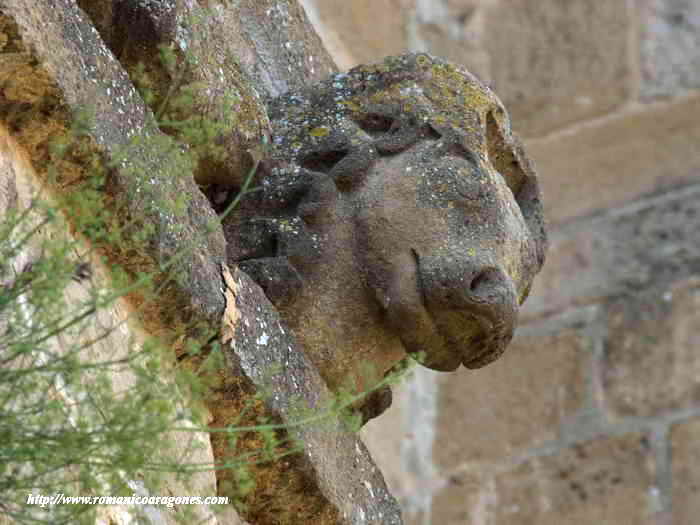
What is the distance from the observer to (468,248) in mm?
2248

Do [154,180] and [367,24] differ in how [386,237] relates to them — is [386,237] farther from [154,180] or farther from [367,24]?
[367,24]

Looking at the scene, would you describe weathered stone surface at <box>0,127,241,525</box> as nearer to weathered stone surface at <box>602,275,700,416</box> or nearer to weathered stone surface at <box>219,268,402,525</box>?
weathered stone surface at <box>219,268,402,525</box>

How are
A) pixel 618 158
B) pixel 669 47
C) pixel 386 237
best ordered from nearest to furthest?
pixel 386 237 → pixel 618 158 → pixel 669 47

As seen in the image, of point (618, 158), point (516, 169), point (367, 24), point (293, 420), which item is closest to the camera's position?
point (293, 420)

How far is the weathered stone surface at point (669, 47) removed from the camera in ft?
17.0

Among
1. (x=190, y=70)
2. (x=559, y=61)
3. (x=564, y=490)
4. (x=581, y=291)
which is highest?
(x=190, y=70)

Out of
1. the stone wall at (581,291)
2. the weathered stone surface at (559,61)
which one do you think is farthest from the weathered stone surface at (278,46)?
the weathered stone surface at (559,61)

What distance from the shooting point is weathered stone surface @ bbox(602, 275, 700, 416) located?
15.7 ft

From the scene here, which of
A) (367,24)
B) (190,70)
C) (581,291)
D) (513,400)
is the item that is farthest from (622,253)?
(190,70)

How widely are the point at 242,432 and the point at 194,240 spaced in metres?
0.23

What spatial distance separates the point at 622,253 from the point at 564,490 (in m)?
0.70

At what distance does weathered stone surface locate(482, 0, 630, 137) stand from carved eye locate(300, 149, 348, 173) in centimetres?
291

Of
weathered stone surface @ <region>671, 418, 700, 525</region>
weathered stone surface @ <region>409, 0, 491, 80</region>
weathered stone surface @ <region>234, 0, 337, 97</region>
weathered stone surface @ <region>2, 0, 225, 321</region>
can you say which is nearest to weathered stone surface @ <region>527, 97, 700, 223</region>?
weathered stone surface @ <region>409, 0, 491, 80</region>

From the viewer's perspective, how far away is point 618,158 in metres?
5.15
